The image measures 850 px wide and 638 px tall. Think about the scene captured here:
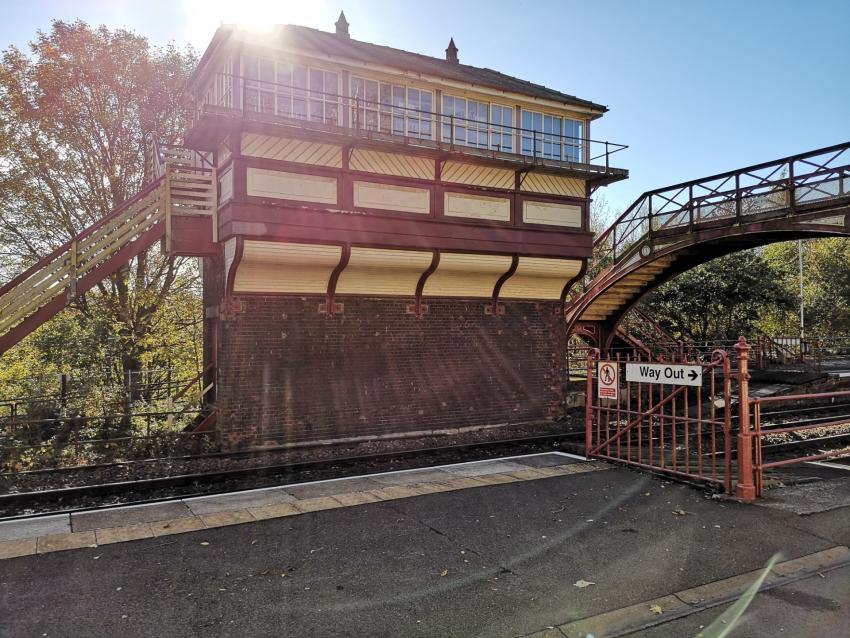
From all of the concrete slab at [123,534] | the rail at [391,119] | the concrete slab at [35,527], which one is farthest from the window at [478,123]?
the concrete slab at [35,527]

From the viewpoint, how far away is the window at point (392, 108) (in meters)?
12.7

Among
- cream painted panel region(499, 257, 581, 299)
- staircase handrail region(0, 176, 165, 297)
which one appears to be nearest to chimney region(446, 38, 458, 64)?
cream painted panel region(499, 257, 581, 299)

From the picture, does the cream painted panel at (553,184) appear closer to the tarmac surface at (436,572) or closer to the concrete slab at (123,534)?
A: the tarmac surface at (436,572)

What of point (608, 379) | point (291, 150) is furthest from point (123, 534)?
point (291, 150)

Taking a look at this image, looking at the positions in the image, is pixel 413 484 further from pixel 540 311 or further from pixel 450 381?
pixel 540 311

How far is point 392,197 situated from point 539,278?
4600 mm

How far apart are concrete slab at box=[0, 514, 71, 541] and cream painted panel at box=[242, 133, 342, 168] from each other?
6.98 meters

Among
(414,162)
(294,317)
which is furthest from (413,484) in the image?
(414,162)

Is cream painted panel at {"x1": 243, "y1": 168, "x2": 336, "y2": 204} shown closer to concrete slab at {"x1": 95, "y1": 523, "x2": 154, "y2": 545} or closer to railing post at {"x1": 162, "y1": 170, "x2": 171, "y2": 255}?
railing post at {"x1": 162, "y1": 170, "x2": 171, "y2": 255}

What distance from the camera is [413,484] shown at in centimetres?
880

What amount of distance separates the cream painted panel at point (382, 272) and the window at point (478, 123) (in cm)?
304

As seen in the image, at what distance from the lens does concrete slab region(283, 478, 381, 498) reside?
329 inches

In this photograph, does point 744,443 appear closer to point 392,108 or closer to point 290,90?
point 392,108

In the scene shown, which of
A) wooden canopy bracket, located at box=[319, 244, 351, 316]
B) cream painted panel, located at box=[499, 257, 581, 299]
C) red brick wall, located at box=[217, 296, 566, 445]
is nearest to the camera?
red brick wall, located at box=[217, 296, 566, 445]
